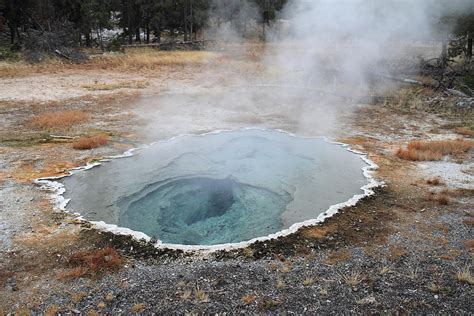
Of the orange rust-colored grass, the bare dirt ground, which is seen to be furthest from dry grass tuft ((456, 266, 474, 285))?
the orange rust-colored grass

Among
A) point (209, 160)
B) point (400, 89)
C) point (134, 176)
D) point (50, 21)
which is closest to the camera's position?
point (134, 176)

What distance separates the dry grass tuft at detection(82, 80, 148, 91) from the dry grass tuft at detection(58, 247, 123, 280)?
566 inches

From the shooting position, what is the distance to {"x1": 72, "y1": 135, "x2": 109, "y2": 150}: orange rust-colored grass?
10797 mm

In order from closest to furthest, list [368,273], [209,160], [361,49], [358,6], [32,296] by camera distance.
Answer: [32,296] → [368,273] → [209,160] → [358,6] → [361,49]

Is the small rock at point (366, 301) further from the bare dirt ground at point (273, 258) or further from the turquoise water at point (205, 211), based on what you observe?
the turquoise water at point (205, 211)

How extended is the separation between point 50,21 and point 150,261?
987 inches

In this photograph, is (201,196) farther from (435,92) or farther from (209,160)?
(435,92)

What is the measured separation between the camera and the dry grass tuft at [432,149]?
10.2 m

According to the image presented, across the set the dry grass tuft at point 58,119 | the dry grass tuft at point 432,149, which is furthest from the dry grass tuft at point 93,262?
the dry grass tuft at point 58,119

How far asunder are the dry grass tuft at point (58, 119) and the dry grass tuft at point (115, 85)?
15.4 feet

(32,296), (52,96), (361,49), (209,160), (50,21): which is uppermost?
(50,21)

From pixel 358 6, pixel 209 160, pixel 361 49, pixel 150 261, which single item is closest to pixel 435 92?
pixel 361 49

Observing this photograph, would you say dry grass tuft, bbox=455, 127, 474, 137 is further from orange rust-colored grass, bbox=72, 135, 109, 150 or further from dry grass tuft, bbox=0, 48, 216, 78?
dry grass tuft, bbox=0, 48, 216, 78

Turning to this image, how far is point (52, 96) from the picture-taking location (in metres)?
17.4
